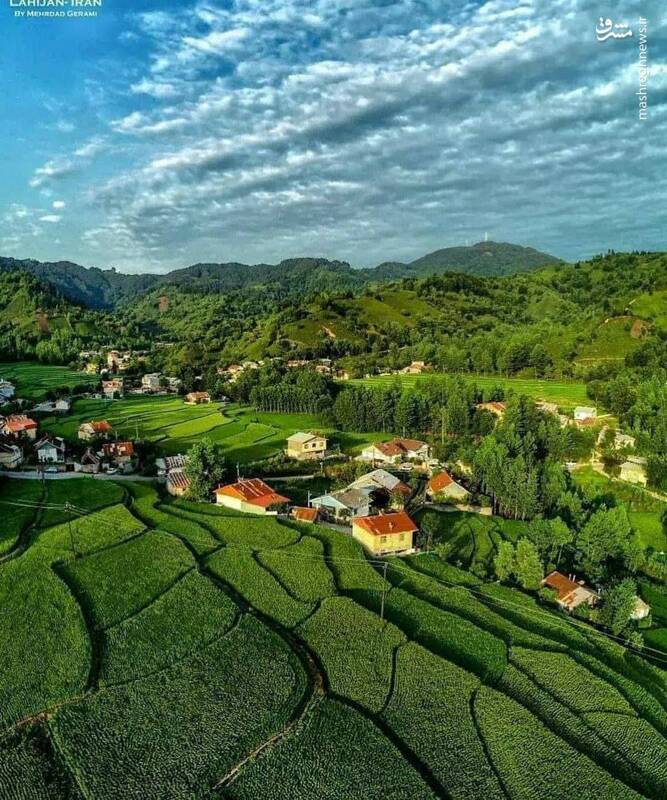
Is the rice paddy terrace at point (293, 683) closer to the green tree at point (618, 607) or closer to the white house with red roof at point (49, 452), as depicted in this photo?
the green tree at point (618, 607)

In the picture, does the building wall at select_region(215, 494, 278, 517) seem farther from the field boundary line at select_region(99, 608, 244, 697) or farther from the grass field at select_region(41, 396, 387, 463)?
the grass field at select_region(41, 396, 387, 463)

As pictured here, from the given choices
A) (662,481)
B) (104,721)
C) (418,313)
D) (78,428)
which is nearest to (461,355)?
(418,313)

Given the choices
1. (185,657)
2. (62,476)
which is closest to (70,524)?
(185,657)

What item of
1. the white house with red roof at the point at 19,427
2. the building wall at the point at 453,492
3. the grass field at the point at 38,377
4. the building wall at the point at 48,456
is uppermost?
the grass field at the point at 38,377

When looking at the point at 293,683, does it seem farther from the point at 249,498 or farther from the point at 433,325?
the point at 433,325

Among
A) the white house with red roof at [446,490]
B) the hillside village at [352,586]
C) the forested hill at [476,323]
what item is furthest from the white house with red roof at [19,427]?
the forested hill at [476,323]

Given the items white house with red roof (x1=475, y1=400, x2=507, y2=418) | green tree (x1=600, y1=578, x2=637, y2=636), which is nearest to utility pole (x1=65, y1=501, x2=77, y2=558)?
green tree (x1=600, y1=578, x2=637, y2=636)

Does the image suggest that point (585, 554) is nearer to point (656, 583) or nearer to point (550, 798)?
point (656, 583)

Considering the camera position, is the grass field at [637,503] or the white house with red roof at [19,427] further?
the white house with red roof at [19,427]
